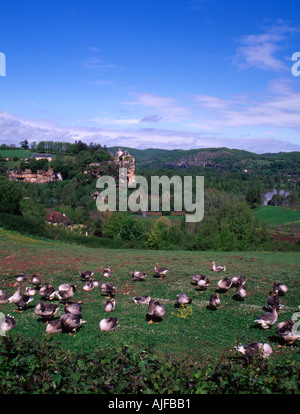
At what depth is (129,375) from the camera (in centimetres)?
662

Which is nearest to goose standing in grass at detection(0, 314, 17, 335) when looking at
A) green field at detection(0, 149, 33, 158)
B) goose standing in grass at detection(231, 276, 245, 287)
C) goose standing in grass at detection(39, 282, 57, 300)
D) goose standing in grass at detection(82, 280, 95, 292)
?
goose standing in grass at detection(39, 282, 57, 300)

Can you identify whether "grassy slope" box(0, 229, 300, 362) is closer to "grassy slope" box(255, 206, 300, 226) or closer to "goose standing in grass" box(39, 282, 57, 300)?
"goose standing in grass" box(39, 282, 57, 300)

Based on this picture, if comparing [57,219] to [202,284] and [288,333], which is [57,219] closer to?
[202,284]

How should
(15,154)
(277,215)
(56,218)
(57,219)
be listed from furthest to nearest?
(15,154), (277,215), (56,218), (57,219)

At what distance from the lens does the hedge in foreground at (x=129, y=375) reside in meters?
6.22

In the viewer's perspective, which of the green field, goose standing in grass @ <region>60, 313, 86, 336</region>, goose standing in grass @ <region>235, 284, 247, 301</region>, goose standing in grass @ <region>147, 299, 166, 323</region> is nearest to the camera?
goose standing in grass @ <region>60, 313, 86, 336</region>

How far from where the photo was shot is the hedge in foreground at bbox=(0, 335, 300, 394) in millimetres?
6219

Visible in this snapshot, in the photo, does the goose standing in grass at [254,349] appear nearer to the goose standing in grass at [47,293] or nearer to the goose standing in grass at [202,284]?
the goose standing in grass at [202,284]

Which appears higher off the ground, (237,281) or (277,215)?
(237,281)

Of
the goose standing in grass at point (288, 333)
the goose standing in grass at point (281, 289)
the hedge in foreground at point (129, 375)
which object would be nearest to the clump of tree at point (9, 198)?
the goose standing in grass at point (281, 289)

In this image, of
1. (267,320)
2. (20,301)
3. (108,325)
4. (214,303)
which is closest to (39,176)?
(20,301)

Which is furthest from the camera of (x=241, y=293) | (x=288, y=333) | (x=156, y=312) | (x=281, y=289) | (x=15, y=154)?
(x=15, y=154)

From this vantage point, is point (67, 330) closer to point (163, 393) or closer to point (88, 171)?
point (163, 393)

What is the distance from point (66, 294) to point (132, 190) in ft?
414
